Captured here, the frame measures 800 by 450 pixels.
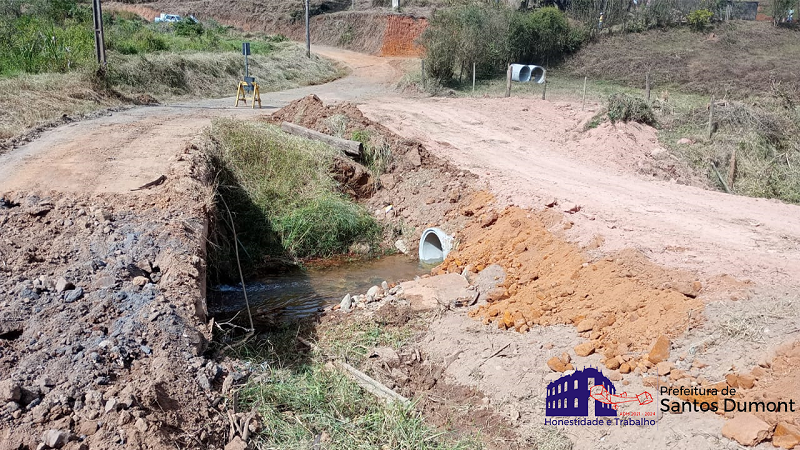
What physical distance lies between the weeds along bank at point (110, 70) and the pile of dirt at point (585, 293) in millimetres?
8850

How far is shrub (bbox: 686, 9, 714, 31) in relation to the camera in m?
33.6

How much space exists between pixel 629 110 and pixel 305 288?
35.4 feet

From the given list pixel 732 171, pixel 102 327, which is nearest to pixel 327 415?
pixel 102 327

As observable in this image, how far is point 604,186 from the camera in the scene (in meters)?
11.5

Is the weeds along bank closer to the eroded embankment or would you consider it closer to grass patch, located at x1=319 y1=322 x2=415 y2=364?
the eroded embankment

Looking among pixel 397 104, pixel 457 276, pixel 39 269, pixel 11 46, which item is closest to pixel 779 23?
pixel 397 104

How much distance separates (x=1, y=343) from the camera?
191 inches

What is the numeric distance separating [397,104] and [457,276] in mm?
11771

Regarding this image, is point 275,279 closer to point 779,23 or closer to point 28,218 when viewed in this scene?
point 28,218

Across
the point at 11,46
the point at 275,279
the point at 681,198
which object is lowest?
the point at 275,279

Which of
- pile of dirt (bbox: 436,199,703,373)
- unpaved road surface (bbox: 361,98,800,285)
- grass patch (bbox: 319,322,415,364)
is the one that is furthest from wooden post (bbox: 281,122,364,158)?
grass patch (bbox: 319,322,415,364)

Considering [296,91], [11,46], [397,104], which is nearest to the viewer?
[11,46]

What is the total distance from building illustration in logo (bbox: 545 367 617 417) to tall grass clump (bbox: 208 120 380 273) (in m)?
6.03

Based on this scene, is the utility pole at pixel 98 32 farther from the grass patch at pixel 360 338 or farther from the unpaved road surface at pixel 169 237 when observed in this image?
the grass patch at pixel 360 338
